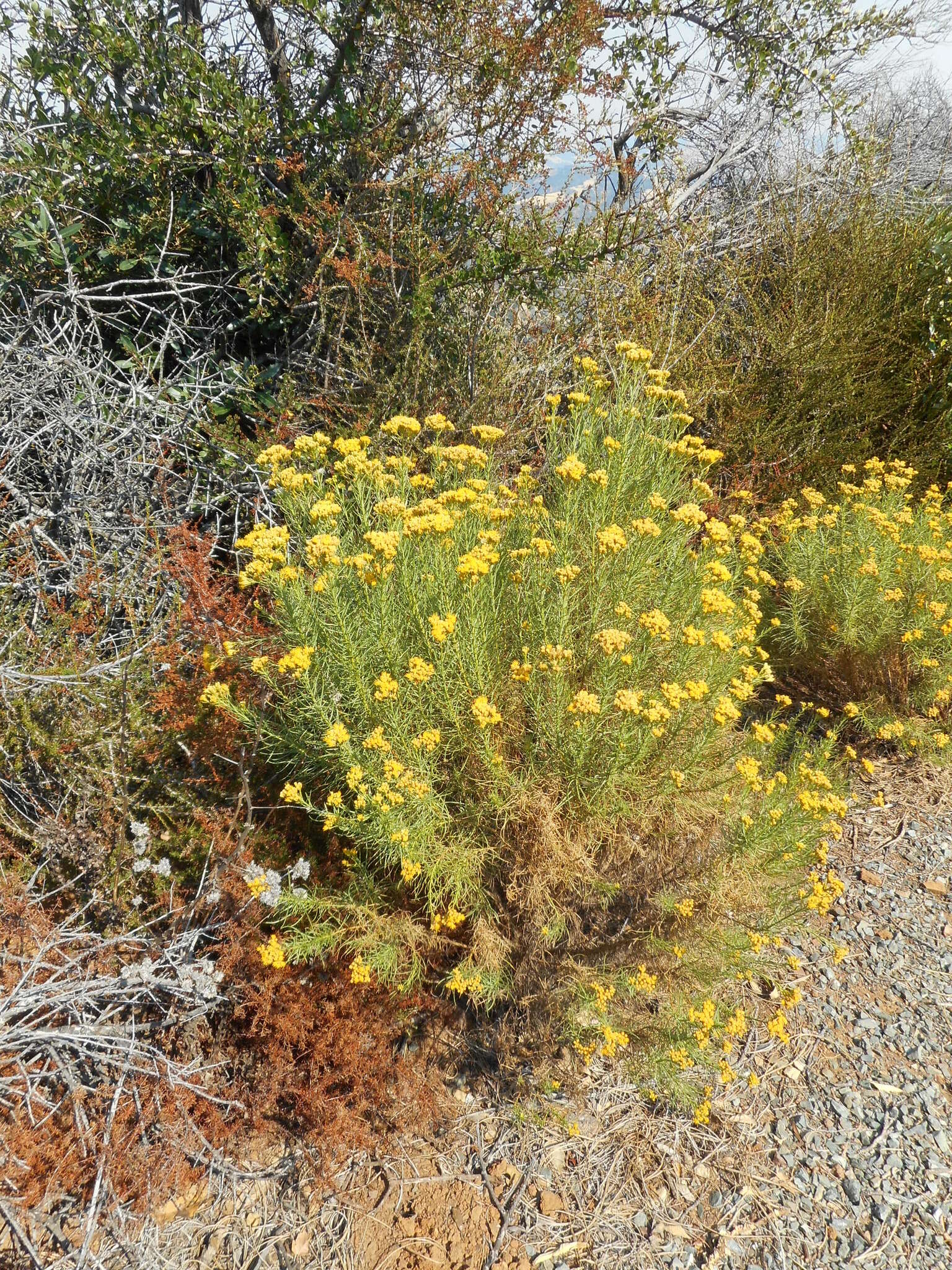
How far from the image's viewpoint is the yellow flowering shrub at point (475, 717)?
184 cm

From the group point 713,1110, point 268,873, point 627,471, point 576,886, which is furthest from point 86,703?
point 713,1110

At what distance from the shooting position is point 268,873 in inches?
67.3

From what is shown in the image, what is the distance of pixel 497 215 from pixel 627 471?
1649mm

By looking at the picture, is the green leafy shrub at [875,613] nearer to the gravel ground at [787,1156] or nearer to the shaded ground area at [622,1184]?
the gravel ground at [787,1156]

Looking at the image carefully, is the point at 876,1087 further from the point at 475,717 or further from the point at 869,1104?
the point at 475,717

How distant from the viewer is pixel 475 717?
5.98 ft

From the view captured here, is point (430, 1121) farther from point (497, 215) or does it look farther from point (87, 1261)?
point (497, 215)

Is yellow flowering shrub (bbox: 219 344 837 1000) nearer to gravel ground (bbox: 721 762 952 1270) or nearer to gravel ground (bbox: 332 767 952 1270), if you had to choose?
gravel ground (bbox: 332 767 952 1270)

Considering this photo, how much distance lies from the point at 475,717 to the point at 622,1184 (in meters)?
1.35

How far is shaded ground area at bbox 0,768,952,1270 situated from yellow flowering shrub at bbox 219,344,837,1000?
1.08 ft

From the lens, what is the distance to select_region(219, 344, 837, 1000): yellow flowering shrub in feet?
6.04

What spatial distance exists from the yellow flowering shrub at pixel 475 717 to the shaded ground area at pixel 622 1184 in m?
0.33

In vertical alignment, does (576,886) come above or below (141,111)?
below

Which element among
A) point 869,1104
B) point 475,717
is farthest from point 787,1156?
point 475,717
